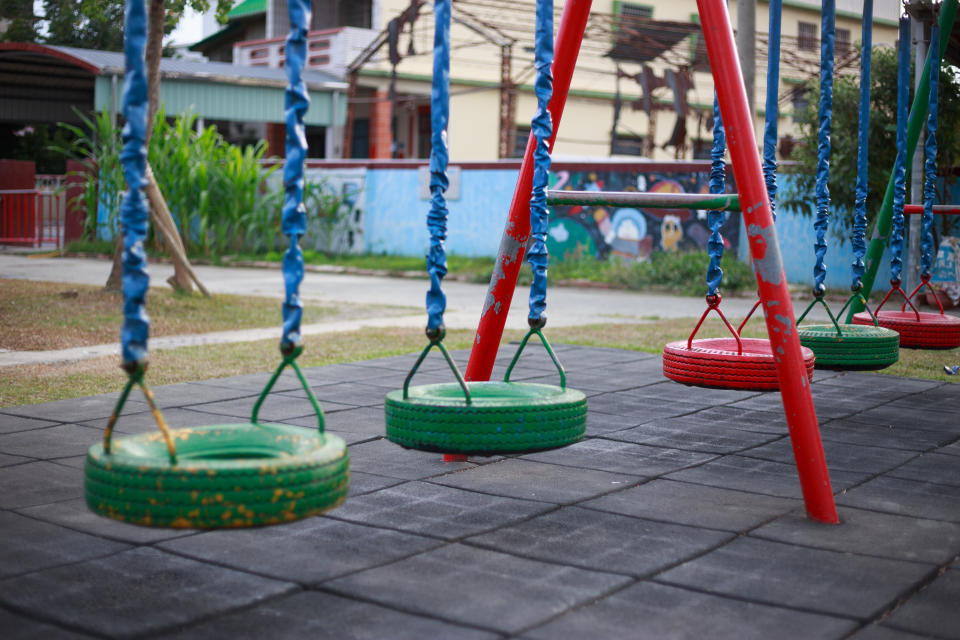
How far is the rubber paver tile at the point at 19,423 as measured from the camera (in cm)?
441

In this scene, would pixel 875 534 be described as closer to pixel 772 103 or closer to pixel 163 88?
pixel 772 103

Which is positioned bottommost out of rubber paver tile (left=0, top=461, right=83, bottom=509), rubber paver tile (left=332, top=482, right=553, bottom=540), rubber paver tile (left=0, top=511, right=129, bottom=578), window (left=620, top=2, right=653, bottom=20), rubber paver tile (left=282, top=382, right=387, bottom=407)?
rubber paver tile (left=0, top=511, right=129, bottom=578)

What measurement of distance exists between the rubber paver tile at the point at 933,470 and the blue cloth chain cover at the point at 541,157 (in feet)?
5.54

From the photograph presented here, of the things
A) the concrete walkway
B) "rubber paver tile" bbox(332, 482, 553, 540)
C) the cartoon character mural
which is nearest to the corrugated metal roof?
the concrete walkway

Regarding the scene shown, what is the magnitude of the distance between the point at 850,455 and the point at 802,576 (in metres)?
1.59

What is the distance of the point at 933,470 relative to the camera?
389cm

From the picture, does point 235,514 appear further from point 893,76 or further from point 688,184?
point 688,184

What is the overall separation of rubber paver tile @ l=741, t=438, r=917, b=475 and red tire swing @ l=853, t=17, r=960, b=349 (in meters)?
0.70

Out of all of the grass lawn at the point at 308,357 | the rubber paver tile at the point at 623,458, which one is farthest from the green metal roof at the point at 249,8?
the rubber paver tile at the point at 623,458

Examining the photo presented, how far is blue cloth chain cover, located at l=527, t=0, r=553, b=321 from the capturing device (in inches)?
118

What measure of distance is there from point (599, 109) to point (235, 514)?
88.1 ft

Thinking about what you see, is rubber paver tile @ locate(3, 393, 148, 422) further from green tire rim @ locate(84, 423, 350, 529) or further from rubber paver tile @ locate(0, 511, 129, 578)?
green tire rim @ locate(84, 423, 350, 529)

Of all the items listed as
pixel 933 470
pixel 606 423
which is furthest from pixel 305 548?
pixel 933 470

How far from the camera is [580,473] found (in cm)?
382
